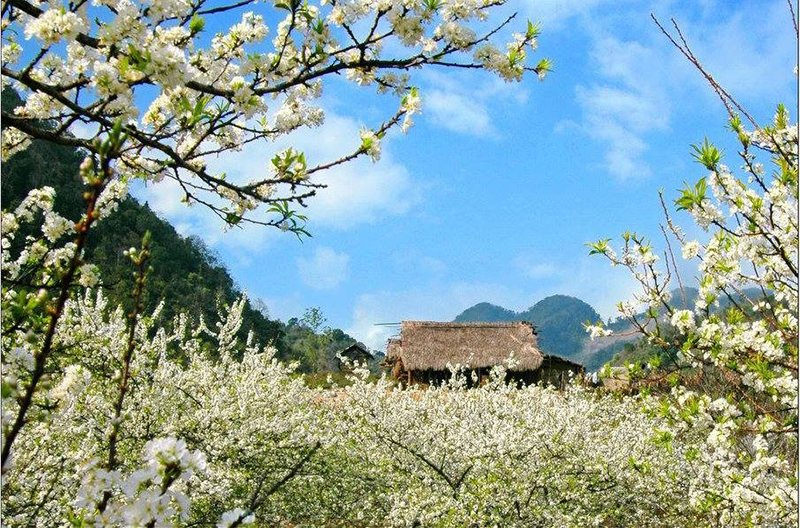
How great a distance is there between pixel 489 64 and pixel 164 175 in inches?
78.4

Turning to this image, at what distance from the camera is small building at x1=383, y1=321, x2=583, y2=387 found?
3581 cm

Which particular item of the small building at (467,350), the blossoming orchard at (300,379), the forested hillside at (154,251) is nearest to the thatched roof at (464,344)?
the small building at (467,350)

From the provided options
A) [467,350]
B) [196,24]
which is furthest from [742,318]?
[467,350]

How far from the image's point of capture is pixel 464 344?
36.8m

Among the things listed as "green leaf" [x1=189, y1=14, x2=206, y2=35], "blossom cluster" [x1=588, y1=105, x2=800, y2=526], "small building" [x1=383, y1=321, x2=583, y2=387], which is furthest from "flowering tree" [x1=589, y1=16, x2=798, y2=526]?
"small building" [x1=383, y1=321, x2=583, y2=387]

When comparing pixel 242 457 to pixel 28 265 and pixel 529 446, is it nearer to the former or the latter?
pixel 529 446

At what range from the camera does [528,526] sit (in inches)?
375

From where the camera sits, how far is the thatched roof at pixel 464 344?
35812 mm

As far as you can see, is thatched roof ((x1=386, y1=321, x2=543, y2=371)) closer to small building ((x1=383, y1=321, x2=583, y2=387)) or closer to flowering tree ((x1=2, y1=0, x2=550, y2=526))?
small building ((x1=383, y1=321, x2=583, y2=387))

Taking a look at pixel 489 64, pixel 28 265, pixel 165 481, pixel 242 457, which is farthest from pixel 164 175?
pixel 242 457

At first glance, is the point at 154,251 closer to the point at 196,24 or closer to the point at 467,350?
the point at 467,350

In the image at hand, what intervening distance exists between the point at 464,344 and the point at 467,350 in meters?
0.52

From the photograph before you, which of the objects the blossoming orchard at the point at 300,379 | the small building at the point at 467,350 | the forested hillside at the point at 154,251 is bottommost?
the blossoming orchard at the point at 300,379

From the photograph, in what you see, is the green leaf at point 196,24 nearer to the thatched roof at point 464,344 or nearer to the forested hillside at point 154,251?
the thatched roof at point 464,344
